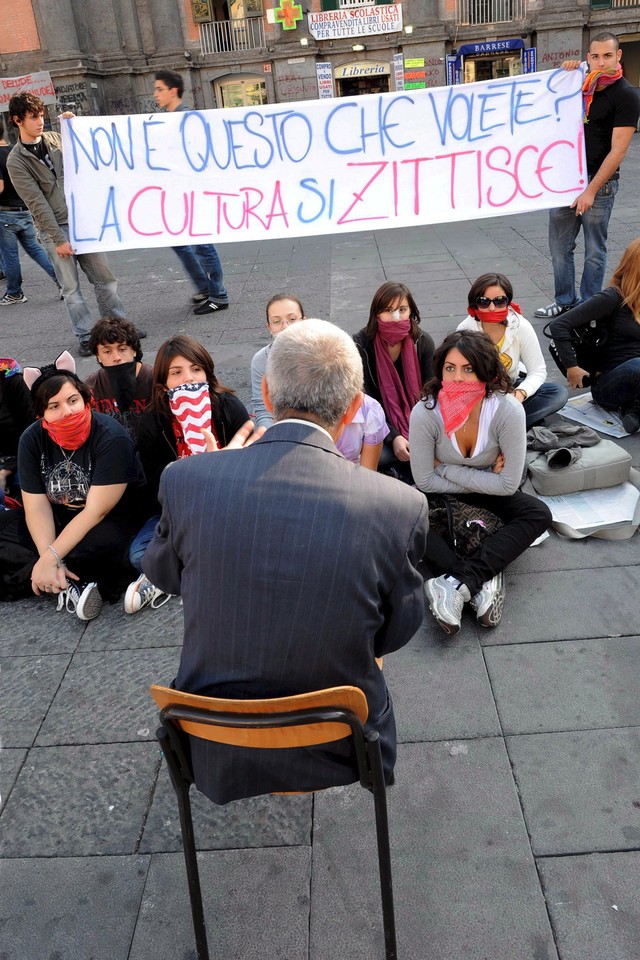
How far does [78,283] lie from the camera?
625 cm

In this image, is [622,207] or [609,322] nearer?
[609,322]

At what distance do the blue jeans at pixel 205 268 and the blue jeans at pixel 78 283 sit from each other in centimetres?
89

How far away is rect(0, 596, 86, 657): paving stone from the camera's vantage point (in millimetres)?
3086

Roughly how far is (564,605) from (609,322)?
2093mm

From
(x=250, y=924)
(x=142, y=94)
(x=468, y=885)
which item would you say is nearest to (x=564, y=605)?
(x=468, y=885)

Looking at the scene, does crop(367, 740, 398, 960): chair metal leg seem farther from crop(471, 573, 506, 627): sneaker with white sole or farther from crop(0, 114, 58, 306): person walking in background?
crop(0, 114, 58, 306): person walking in background

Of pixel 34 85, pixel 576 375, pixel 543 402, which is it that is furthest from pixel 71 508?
pixel 34 85

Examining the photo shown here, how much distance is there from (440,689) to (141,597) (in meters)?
1.42

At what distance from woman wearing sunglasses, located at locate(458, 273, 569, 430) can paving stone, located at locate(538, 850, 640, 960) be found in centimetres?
253

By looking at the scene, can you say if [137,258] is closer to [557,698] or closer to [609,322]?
[609,322]

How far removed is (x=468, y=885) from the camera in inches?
76.7

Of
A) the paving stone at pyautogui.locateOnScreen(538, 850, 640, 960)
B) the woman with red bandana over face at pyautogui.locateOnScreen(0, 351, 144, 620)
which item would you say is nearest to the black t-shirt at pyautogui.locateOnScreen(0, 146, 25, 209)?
the woman with red bandana over face at pyautogui.locateOnScreen(0, 351, 144, 620)

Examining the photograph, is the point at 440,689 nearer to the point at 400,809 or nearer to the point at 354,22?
the point at 400,809

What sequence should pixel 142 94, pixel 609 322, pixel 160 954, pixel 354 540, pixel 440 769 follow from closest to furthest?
pixel 354 540 < pixel 160 954 < pixel 440 769 < pixel 609 322 < pixel 142 94
